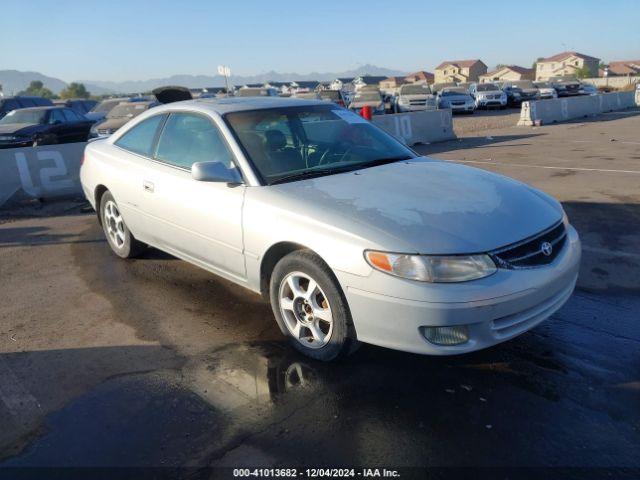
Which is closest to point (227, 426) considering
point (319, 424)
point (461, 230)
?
point (319, 424)

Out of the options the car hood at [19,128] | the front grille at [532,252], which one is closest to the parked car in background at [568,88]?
the car hood at [19,128]

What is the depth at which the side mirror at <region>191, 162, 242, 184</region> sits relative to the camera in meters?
3.66

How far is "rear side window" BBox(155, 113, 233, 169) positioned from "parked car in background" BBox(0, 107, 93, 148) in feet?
37.1

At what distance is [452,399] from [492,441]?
38 cm

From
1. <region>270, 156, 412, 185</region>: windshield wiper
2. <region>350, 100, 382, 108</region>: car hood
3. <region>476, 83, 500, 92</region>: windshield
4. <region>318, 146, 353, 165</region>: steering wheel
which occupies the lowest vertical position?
<region>476, 83, 500, 92</region>: windshield

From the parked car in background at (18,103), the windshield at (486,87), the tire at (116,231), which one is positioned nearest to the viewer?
the tire at (116,231)

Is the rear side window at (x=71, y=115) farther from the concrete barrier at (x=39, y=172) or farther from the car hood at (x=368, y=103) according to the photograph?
the car hood at (x=368, y=103)

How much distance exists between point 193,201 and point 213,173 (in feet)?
1.71

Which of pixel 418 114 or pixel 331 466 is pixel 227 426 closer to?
pixel 331 466

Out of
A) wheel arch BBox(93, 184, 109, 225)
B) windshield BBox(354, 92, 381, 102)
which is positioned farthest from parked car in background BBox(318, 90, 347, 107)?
wheel arch BBox(93, 184, 109, 225)

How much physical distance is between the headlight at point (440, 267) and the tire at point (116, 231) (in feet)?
11.0

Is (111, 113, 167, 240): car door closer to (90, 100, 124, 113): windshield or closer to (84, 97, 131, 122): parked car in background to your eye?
(84, 97, 131, 122): parked car in background

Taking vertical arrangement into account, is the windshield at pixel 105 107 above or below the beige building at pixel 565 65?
above

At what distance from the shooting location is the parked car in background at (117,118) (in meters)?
12.8
